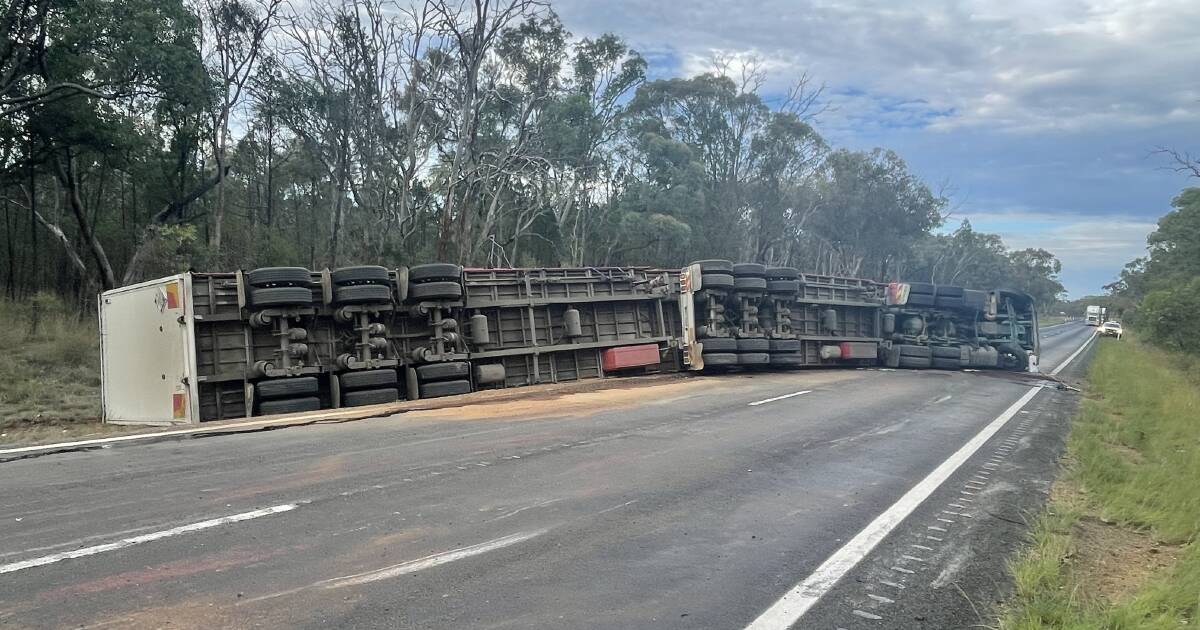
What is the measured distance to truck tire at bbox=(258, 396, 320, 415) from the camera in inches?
448

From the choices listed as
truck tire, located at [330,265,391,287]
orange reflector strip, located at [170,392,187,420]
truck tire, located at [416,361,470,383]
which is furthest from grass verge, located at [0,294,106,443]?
truck tire, located at [416,361,470,383]

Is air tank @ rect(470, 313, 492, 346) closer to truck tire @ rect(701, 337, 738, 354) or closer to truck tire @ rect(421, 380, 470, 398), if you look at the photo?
truck tire @ rect(421, 380, 470, 398)

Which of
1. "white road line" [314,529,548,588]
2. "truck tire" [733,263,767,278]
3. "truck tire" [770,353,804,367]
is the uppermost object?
"truck tire" [733,263,767,278]

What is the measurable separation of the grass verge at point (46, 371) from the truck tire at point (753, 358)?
41.1ft

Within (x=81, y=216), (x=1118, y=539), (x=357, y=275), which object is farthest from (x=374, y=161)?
(x=1118, y=539)

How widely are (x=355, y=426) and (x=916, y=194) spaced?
181 ft

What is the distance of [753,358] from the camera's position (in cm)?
1812

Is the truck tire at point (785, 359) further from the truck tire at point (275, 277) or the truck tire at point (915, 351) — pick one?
the truck tire at point (275, 277)

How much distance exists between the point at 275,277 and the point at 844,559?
31.7ft

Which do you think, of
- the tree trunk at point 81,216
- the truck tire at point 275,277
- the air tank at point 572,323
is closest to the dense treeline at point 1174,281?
the air tank at point 572,323

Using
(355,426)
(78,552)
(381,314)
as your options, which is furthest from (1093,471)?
(381,314)

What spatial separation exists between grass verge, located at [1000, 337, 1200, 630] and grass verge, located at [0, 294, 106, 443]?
11707 millimetres

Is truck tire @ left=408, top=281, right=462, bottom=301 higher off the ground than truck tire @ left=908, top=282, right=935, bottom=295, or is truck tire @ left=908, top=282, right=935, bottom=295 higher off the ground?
truck tire @ left=408, top=281, right=462, bottom=301

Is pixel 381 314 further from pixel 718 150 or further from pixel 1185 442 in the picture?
pixel 718 150
